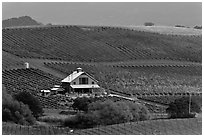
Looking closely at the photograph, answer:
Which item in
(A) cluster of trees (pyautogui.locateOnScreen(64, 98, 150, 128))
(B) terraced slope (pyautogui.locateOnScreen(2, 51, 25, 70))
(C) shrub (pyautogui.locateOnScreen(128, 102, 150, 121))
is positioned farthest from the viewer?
(B) terraced slope (pyautogui.locateOnScreen(2, 51, 25, 70))

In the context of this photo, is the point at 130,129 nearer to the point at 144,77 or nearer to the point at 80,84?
the point at 80,84

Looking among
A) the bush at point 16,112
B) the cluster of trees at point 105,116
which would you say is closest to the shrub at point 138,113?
the cluster of trees at point 105,116

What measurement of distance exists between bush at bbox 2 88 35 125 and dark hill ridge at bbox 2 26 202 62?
51.7 feet

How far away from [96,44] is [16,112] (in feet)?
71.0

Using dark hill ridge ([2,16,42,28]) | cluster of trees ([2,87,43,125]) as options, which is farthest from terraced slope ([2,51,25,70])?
dark hill ridge ([2,16,42,28])

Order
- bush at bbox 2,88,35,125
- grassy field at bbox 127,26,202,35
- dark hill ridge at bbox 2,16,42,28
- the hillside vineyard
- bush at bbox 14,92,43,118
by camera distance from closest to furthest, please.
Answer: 1. bush at bbox 2,88,35,125
2. the hillside vineyard
3. bush at bbox 14,92,43,118
4. grassy field at bbox 127,26,202,35
5. dark hill ridge at bbox 2,16,42,28

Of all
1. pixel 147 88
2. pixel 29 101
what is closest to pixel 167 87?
pixel 147 88

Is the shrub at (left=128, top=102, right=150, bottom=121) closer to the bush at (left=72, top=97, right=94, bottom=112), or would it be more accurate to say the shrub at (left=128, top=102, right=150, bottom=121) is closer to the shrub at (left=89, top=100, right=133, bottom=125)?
the shrub at (left=89, top=100, right=133, bottom=125)

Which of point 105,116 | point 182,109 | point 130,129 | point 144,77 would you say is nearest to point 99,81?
point 144,77

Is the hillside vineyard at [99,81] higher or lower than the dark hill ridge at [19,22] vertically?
lower

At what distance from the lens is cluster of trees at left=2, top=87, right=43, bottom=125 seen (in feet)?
56.1

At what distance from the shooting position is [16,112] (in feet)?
57.0

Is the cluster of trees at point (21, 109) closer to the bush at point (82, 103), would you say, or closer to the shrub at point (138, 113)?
the bush at point (82, 103)

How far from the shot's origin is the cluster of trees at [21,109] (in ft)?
56.1
